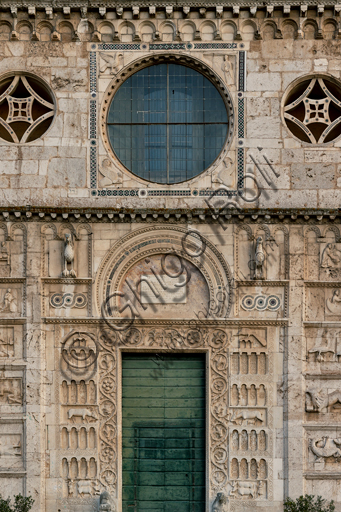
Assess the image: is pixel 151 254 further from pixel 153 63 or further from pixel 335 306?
pixel 153 63

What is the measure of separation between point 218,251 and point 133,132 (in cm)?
319

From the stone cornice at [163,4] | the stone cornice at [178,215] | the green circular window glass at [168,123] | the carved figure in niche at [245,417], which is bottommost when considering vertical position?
the carved figure in niche at [245,417]

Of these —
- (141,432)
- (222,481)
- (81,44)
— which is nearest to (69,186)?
(81,44)

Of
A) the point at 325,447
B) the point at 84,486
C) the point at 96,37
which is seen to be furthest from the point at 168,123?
the point at 84,486

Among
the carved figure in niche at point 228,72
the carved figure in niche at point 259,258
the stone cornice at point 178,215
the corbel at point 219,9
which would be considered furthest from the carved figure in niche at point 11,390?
the corbel at point 219,9

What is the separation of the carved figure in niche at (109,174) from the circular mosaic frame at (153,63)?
0.12m

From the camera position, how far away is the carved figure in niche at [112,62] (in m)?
18.4

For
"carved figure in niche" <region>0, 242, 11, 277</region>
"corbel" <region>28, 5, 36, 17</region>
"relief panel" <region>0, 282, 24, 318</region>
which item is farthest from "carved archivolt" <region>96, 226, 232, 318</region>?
"corbel" <region>28, 5, 36, 17</region>

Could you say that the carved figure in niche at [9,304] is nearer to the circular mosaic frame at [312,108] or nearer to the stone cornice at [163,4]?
the stone cornice at [163,4]

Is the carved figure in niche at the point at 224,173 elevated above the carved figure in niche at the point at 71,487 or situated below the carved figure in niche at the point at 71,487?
above

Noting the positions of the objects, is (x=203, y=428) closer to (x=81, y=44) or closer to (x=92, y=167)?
(x=92, y=167)

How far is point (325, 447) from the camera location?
1767 cm

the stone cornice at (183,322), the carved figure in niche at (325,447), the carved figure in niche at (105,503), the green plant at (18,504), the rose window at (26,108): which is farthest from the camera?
the rose window at (26,108)

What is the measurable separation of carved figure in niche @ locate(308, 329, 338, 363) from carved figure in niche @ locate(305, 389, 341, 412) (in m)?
0.70
